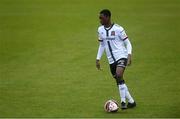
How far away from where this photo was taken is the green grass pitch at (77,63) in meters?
19.6

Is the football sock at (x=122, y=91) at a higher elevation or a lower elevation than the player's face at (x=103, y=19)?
lower

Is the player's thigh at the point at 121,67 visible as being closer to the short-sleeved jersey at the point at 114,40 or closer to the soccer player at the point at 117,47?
the soccer player at the point at 117,47

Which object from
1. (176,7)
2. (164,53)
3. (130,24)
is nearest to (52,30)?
(130,24)

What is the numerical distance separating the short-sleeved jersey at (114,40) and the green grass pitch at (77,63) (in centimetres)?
168

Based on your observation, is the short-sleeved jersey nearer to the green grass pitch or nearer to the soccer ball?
the soccer ball

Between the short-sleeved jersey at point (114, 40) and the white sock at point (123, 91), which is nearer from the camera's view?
the short-sleeved jersey at point (114, 40)

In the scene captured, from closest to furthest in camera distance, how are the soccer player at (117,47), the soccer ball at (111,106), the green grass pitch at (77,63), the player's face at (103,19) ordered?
1. the player's face at (103,19)
2. the soccer player at (117,47)
3. the soccer ball at (111,106)
4. the green grass pitch at (77,63)

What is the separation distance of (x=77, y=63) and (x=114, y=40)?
8622 mm

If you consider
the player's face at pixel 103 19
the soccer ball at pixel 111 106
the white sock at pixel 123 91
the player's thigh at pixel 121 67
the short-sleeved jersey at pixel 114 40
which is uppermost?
the player's face at pixel 103 19

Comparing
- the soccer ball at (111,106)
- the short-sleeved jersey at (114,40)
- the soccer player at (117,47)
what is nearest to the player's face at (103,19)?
the soccer player at (117,47)

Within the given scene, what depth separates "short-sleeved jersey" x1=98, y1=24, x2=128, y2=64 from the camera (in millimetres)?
18297

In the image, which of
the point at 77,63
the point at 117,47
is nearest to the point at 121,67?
the point at 117,47

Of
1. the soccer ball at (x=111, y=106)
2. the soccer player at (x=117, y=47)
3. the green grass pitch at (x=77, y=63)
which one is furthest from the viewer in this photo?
the green grass pitch at (x=77, y=63)

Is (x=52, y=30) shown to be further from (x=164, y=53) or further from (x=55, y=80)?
(x=55, y=80)
